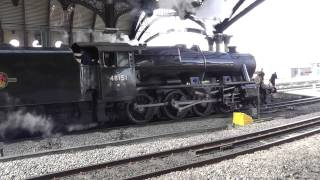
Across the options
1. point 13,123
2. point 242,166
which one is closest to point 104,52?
point 13,123

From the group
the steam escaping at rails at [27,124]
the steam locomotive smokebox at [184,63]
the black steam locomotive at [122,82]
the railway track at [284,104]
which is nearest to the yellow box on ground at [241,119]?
the black steam locomotive at [122,82]

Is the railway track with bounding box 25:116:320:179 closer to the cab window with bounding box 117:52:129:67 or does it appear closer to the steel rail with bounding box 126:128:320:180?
the steel rail with bounding box 126:128:320:180

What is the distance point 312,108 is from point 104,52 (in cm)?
867

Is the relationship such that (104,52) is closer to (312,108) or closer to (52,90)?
(52,90)

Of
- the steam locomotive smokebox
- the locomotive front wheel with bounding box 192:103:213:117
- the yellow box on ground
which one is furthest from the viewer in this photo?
the locomotive front wheel with bounding box 192:103:213:117

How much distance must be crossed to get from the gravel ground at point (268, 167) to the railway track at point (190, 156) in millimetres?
191

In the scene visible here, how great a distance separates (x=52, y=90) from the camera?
35.2 feet

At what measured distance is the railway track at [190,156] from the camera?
7176 millimetres

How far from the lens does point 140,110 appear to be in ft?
41.9

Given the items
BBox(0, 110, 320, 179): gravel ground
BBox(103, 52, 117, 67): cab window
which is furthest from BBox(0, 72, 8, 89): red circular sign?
BBox(103, 52, 117, 67): cab window

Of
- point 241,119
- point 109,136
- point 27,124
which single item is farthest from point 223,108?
point 27,124

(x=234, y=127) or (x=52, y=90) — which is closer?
(x=52, y=90)

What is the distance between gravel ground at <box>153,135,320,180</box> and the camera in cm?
692

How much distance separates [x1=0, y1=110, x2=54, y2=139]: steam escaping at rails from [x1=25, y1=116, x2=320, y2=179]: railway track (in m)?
3.89
